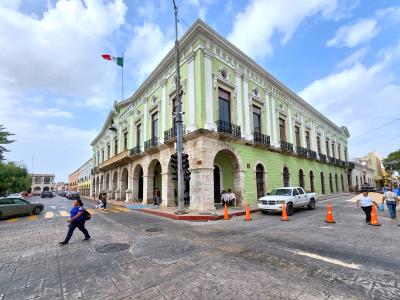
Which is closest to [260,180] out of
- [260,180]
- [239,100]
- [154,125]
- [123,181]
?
[260,180]

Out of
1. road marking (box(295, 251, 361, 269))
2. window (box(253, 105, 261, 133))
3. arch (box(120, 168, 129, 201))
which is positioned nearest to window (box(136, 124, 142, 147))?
arch (box(120, 168, 129, 201))

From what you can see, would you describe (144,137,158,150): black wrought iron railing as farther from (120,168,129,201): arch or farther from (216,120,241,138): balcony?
(120,168,129,201): arch

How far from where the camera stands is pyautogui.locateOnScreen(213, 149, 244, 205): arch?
14898 millimetres

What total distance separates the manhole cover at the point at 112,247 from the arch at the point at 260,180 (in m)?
12.8

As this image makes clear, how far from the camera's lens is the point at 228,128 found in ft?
47.5

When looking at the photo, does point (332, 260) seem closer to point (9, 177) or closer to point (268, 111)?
point (268, 111)

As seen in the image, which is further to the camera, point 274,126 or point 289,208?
point 274,126

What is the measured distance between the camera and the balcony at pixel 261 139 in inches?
659

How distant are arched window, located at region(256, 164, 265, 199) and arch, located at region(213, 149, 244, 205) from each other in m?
2.30

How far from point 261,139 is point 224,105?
4.42m

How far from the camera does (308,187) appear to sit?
77.4 ft

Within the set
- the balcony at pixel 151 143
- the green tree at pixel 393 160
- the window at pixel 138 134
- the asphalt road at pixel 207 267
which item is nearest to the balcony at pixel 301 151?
the balcony at pixel 151 143

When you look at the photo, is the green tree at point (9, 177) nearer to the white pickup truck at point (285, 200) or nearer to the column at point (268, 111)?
the column at point (268, 111)

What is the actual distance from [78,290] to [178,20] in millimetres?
13594
